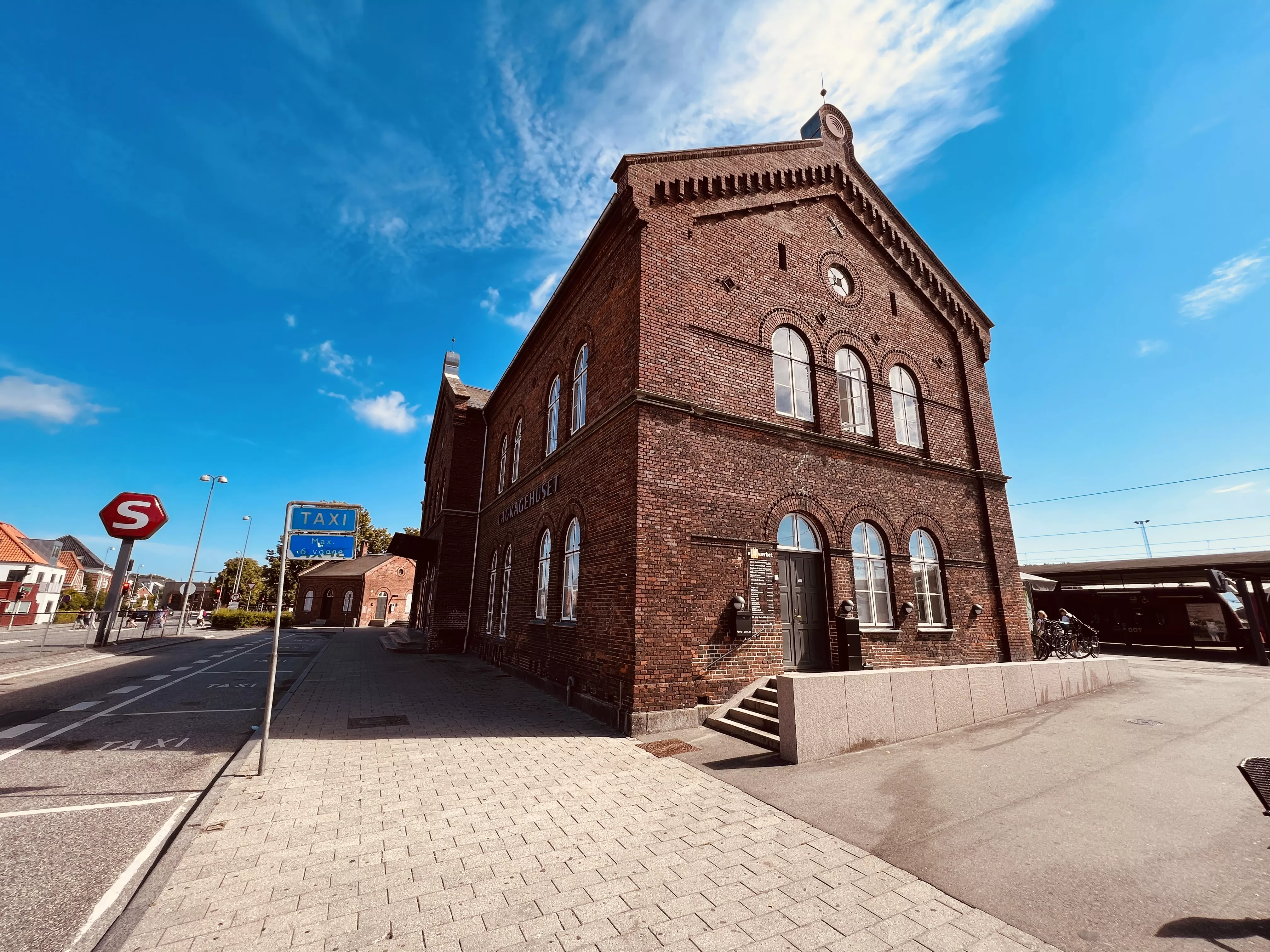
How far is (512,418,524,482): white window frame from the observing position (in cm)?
1659

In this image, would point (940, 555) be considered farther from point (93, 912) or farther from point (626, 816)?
point (93, 912)

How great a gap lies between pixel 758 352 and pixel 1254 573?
20348mm

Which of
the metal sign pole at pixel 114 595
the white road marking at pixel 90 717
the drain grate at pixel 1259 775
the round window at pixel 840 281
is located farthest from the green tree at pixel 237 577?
the drain grate at pixel 1259 775

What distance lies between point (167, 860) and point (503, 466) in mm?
14733

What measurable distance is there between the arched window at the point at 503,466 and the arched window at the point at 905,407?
39.0 ft

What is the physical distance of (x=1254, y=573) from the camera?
17.7 meters

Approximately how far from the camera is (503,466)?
1833 cm

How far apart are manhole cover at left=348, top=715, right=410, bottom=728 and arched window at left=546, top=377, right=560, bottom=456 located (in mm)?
6683

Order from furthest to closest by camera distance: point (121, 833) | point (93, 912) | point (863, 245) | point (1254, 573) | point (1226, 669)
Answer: point (1254, 573) → point (1226, 669) → point (863, 245) → point (121, 833) → point (93, 912)

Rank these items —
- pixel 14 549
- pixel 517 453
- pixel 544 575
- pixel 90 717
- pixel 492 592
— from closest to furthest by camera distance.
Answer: pixel 90 717 → pixel 544 575 → pixel 517 453 → pixel 492 592 → pixel 14 549

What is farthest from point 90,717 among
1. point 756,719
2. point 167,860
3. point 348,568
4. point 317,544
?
point 348,568

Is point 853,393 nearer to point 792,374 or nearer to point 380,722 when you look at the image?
point 792,374

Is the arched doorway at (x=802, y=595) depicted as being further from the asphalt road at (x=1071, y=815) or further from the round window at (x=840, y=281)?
the round window at (x=840, y=281)

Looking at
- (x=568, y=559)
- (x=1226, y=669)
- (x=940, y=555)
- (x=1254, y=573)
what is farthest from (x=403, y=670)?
(x=1254, y=573)
